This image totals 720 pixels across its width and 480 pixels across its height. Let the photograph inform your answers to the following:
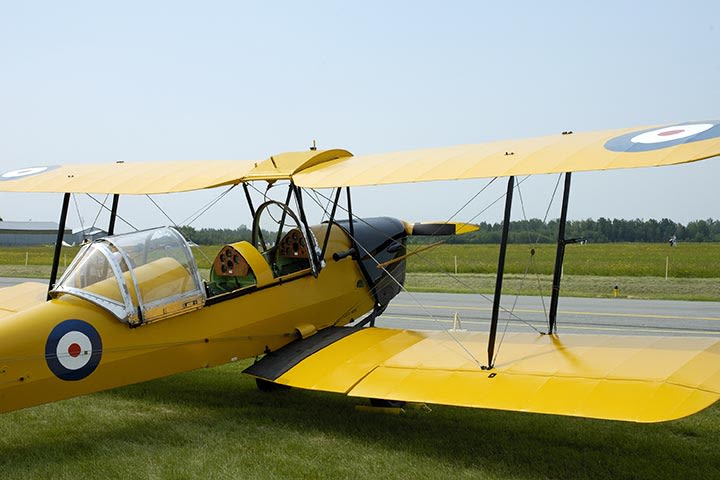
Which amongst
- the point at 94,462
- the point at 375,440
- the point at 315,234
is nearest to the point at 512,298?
the point at 315,234

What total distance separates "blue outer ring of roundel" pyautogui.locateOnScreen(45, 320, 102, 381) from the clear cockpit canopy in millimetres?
220

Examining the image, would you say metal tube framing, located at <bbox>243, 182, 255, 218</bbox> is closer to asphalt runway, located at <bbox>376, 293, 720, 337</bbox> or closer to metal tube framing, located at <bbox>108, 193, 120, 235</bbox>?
metal tube framing, located at <bbox>108, 193, 120, 235</bbox>

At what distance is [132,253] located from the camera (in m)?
6.29

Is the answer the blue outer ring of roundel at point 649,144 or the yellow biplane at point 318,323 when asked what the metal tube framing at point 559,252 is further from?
the blue outer ring of roundel at point 649,144

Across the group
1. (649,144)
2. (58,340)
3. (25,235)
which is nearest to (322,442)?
(58,340)

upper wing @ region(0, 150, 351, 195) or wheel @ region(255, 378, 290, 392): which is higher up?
upper wing @ region(0, 150, 351, 195)

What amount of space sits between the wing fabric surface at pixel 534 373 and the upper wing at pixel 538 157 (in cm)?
143

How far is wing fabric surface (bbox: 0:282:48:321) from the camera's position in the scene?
8.54m

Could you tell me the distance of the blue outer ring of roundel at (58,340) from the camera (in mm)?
5613

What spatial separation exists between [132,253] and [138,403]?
75.3 inches

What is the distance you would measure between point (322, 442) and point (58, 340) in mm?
2121

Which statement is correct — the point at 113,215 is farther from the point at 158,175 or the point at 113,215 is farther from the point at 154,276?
the point at 154,276

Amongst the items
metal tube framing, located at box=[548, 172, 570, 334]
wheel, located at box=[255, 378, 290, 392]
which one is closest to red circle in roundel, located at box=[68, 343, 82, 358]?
wheel, located at box=[255, 378, 290, 392]

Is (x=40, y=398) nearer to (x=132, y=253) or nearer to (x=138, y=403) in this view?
(x=132, y=253)
